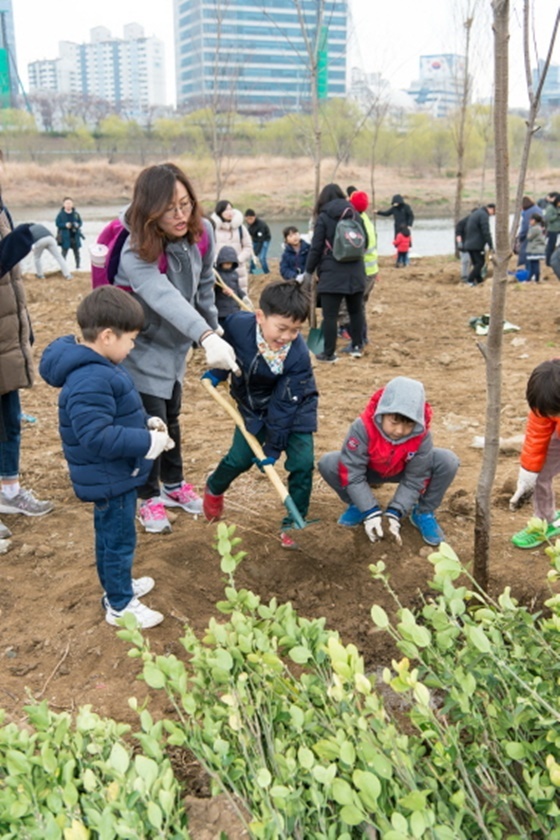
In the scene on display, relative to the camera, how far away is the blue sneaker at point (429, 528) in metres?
3.43

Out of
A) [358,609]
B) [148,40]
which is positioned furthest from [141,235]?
[148,40]

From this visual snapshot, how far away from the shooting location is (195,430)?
531 cm

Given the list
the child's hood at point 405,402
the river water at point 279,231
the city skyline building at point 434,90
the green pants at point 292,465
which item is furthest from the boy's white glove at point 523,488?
the city skyline building at point 434,90

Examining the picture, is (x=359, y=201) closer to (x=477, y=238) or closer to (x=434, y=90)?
(x=477, y=238)

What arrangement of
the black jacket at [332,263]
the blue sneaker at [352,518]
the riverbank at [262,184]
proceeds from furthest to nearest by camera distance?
the riverbank at [262,184]
the black jacket at [332,263]
the blue sneaker at [352,518]

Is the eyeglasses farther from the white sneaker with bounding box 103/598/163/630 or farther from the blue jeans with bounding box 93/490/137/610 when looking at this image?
the white sneaker with bounding box 103/598/163/630

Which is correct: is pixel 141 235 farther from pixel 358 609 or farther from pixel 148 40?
pixel 148 40

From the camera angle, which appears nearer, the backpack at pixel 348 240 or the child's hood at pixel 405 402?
the child's hood at pixel 405 402

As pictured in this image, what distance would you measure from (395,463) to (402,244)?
37.1ft

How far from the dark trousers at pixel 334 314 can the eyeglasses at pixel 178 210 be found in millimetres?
4211

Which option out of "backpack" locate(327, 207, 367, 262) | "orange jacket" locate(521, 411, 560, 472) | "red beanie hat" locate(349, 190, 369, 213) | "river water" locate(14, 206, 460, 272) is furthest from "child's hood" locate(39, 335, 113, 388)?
"river water" locate(14, 206, 460, 272)

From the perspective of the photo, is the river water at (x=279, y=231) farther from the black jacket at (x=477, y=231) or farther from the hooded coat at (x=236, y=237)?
the hooded coat at (x=236, y=237)

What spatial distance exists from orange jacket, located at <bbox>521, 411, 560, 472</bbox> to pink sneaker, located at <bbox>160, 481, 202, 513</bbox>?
1.50 m

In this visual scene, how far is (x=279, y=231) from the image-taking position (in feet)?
87.8
